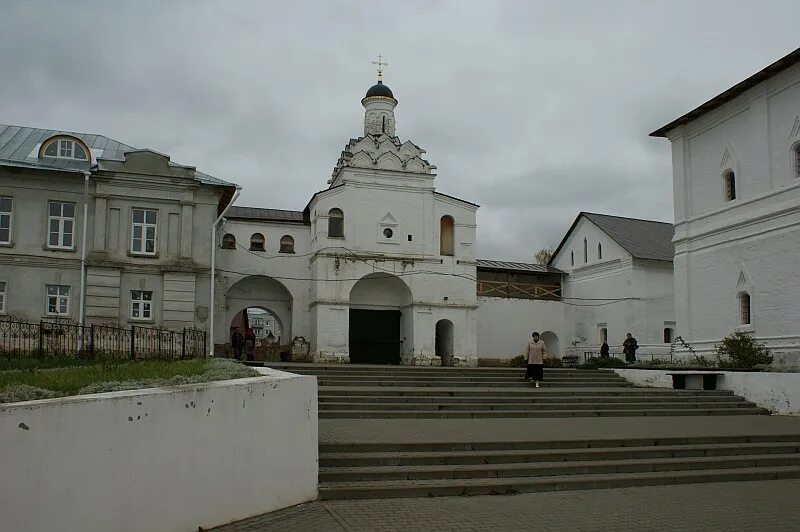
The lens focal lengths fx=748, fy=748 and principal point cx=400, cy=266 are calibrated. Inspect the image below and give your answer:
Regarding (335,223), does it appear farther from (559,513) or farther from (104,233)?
(559,513)

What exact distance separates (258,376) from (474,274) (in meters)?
28.4

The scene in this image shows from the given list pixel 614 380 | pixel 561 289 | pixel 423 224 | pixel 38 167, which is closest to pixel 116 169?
pixel 38 167

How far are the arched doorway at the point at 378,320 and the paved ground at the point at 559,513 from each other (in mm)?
→ 27461

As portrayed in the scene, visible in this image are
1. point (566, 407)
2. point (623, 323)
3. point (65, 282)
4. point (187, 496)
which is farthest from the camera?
point (623, 323)

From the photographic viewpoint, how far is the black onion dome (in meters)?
41.2

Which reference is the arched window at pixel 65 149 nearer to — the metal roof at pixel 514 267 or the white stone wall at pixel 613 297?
the metal roof at pixel 514 267

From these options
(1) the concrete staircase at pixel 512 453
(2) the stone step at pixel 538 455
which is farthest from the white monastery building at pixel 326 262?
(2) the stone step at pixel 538 455

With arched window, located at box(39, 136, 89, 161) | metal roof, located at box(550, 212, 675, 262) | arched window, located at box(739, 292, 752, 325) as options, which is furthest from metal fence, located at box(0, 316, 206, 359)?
metal roof, located at box(550, 212, 675, 262)

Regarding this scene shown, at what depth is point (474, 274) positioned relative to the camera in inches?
1478

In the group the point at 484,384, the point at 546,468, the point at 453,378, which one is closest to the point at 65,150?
the point at 453,378

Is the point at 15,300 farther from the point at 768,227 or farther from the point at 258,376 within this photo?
the point at 768,227

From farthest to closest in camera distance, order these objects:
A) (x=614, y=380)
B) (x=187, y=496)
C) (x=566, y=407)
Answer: (x=614, y=380) → (x=566, y=407) → (x=187, y=496)

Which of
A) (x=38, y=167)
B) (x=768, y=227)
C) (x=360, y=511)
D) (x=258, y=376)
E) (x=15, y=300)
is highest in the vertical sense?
(x=38, y=167)

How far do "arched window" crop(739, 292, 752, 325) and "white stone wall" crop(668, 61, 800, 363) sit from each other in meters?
0.15
